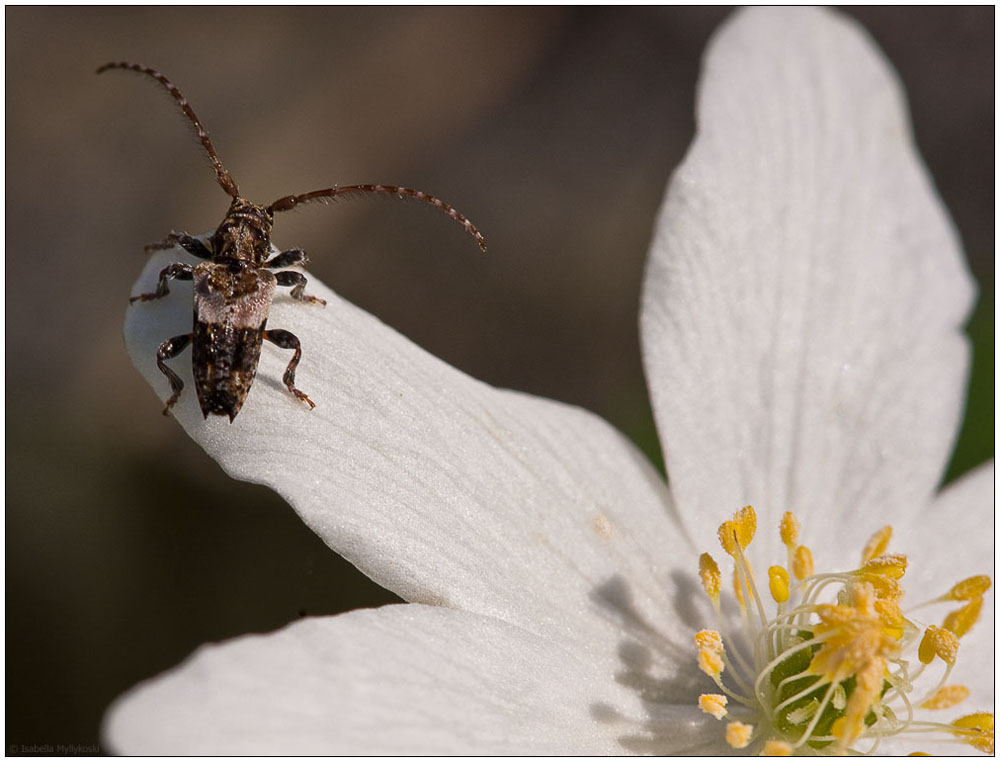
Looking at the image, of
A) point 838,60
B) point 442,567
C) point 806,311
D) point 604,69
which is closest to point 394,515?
point 442,567

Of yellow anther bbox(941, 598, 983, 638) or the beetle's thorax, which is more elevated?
the beetle's thorax

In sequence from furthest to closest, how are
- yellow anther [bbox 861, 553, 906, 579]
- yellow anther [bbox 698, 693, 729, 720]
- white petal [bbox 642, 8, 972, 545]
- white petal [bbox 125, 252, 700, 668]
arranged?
white petal [bbox 642, 8, 972, 545], yellow anther [bbox 861, 553, 906, 579], yellow anther [bbox 698, 693, 729, 720], white petal [bbox 125, 252, 700, 668]

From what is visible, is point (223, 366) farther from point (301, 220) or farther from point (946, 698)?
point (301, 220)

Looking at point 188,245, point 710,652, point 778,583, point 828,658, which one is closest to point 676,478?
point 778,583

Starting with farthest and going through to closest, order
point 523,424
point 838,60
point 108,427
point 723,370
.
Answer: point 108,427 < point 838,60 < point 723,370 < point 523,424

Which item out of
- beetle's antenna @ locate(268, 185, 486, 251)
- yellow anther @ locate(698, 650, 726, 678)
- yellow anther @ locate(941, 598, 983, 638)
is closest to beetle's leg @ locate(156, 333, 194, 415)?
beetle's antenna @ locate(268, 185, 486, 251)

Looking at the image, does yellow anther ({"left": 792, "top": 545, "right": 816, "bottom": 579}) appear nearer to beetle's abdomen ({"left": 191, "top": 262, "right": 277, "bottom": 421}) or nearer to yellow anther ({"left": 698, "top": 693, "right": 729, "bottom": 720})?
yellow anther ({"left": 698, "top": 693, "right": 729, "bottom": 720})

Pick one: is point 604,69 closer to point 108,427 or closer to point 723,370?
point 108,427
